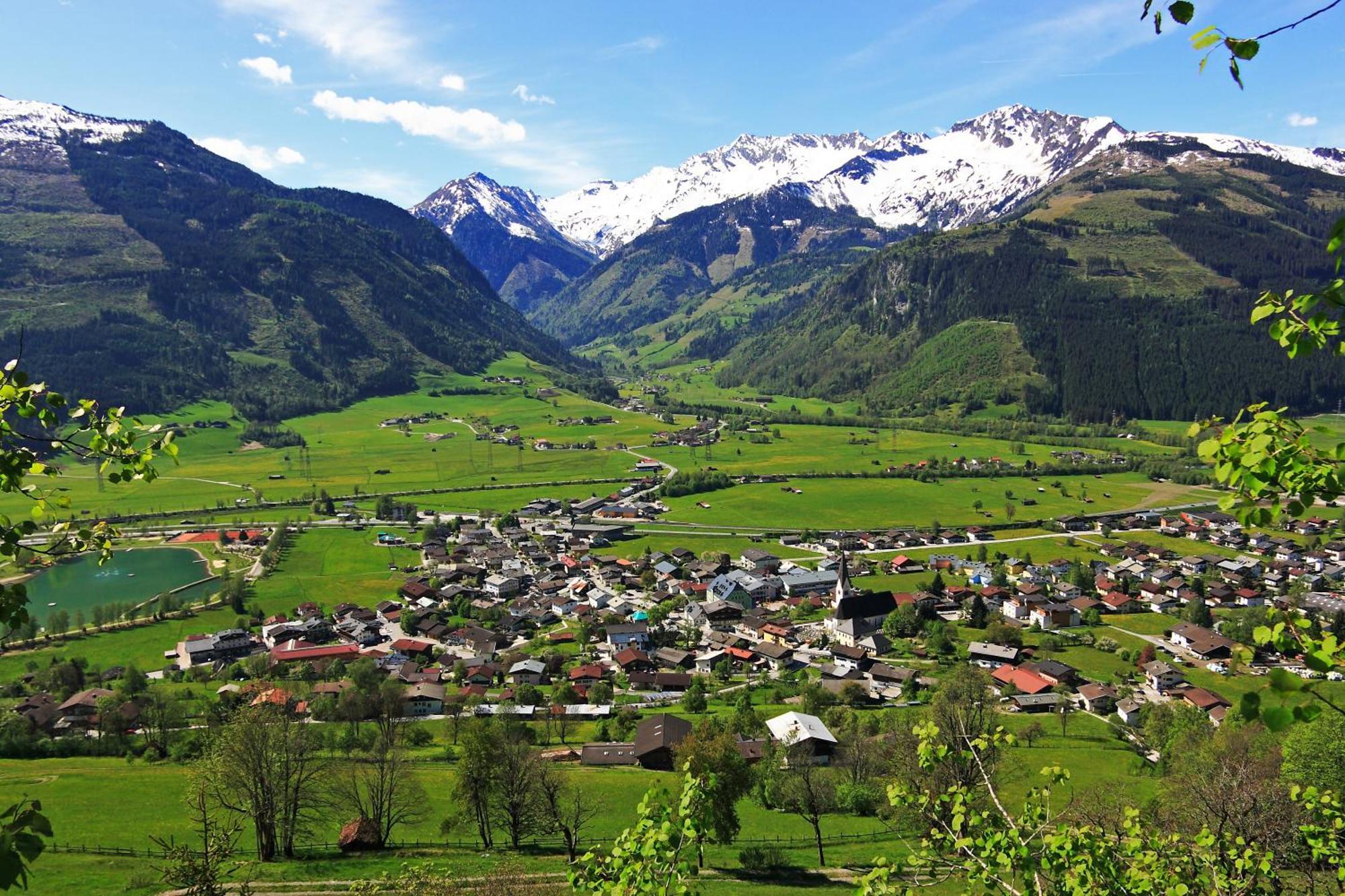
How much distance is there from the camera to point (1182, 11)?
4293 millimetres

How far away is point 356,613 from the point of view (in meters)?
82.7

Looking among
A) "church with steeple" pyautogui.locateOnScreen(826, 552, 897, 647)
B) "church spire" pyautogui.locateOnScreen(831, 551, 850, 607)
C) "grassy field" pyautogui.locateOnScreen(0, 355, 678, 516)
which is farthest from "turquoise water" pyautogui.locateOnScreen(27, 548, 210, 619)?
"church spire" pyautogui.locateOnScreen(831, 551, 850, 607)

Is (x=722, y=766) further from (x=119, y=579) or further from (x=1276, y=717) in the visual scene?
(x=119, y=579)

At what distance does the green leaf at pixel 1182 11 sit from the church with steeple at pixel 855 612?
73.2 metres

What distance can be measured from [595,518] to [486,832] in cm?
9049

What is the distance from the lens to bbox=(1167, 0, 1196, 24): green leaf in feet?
13.9

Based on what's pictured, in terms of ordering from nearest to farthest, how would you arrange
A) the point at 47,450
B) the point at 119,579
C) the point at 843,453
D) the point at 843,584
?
the point at 47,450 < the point at 843,584 < the point at 119,579 < the point at 843,453

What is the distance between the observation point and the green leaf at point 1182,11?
4.25m

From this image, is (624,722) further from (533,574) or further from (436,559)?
(436,559)

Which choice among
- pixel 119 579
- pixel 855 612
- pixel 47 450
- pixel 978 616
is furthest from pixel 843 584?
pixel 119 579

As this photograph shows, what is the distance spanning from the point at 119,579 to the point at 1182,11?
386 ft

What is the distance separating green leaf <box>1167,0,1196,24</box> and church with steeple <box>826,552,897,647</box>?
240ft

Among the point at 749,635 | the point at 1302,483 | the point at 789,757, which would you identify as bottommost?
the point at 749,635

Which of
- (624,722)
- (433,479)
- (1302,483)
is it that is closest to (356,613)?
(624,722)
